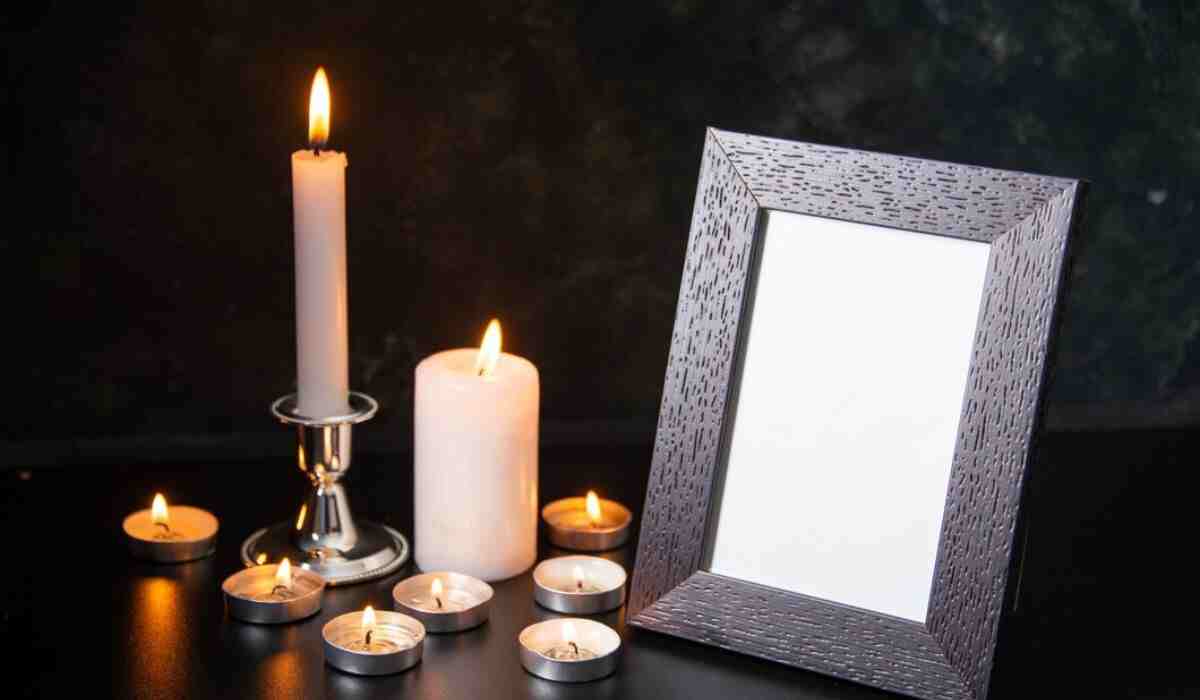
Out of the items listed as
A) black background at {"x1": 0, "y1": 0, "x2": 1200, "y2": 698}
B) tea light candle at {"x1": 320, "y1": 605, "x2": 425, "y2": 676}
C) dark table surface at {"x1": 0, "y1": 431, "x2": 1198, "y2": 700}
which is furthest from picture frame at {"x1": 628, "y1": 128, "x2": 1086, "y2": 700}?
black background at {"x1": 0, "y1": 0, "x2": 1200, "y2": 698}

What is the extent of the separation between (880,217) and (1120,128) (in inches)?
19.9

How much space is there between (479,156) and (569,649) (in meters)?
0.46

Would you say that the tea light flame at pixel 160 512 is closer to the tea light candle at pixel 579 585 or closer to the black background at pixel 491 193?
the black background at pixel 491 193

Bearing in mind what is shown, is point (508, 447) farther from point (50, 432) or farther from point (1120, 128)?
point (1120, 128)

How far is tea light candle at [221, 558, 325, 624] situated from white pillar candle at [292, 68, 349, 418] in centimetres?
9

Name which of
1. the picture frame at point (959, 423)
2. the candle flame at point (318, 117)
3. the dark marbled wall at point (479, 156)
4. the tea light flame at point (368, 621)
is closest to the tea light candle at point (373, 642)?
the tea light flame at point (368, 621)

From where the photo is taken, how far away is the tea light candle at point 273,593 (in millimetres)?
838

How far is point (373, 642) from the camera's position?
Result: 82 centimetres

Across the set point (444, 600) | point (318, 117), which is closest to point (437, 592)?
point (444, 600)

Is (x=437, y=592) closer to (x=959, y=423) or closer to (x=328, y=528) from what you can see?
(x=328, y=528)

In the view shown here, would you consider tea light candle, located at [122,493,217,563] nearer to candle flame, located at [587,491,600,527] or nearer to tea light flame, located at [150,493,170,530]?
tea light flame, located at [150,493,170,530]

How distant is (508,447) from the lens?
2.90 feet

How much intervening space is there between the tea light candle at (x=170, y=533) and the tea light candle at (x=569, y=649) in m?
0.24

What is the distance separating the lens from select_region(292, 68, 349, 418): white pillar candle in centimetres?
85
